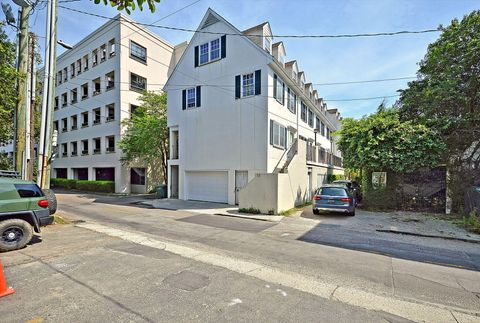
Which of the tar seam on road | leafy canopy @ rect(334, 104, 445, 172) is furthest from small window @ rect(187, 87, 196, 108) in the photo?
the tar seam on road

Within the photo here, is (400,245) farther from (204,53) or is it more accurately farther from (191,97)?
(204,53)

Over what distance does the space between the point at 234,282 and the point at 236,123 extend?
11.6 metres

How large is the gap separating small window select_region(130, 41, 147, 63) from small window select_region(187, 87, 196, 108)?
1074 centimetres

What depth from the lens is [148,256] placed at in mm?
5527

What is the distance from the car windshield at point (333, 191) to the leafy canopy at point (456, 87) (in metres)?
5.71

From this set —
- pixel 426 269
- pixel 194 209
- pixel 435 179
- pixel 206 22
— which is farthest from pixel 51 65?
pixel 435 179

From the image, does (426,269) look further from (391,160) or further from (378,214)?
(391,160)

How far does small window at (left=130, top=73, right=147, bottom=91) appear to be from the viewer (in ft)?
77.6

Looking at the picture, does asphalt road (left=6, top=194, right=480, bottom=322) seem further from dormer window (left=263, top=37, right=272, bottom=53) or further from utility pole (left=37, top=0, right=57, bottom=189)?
dormer window (left=263, top=37, right=272, bottom=53)

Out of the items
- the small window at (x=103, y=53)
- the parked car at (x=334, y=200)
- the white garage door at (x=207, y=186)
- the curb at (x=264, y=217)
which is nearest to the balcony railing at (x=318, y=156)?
the parked car at (x=334, y=200)

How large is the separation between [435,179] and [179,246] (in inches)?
505

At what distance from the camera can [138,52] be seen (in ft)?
79.5

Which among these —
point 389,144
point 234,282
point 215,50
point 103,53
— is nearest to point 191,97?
point 215,50

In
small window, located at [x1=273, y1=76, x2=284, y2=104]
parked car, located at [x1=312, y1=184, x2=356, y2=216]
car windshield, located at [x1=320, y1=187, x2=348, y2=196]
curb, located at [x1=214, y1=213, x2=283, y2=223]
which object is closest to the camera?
curb, located at [x1=214, y1=213, x2=283, y2=223]
